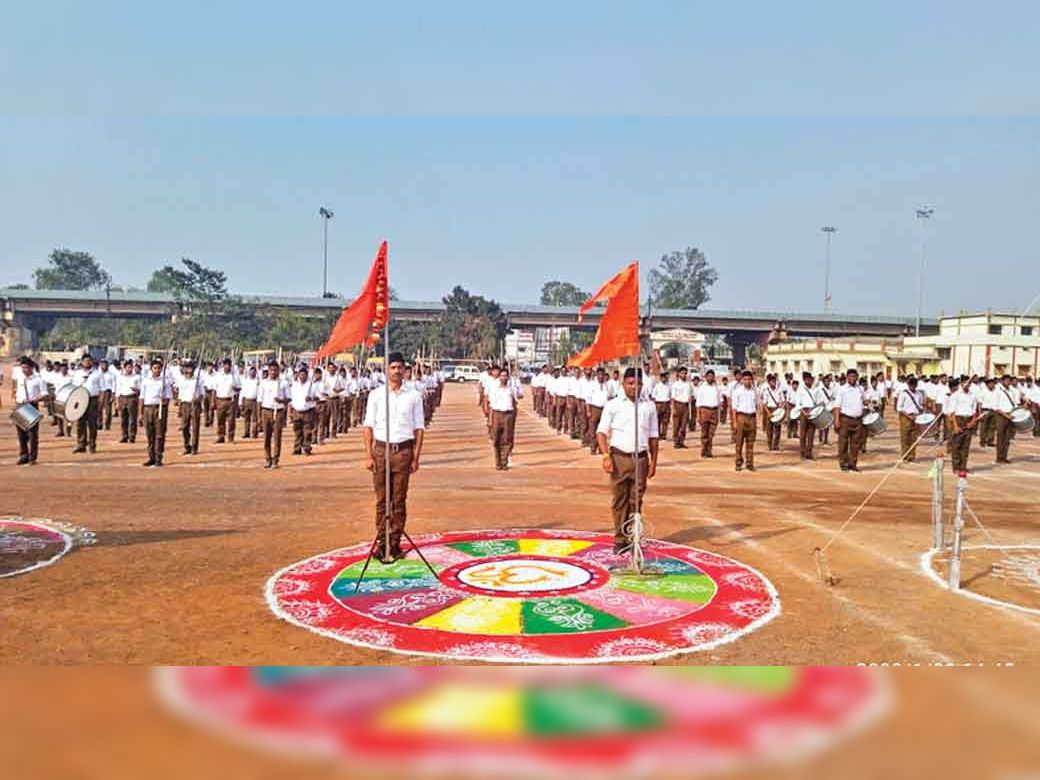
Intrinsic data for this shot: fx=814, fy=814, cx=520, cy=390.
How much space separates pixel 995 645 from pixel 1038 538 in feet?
17.0

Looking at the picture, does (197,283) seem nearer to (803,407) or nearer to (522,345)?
(803,407)

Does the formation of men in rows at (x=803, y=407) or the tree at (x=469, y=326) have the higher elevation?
the tree at (x=469, y=326)

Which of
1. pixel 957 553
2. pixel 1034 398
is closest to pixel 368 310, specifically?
pixel 957 553

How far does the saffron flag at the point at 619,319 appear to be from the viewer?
8.58 m

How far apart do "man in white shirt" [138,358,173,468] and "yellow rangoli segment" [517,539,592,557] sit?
951 cm

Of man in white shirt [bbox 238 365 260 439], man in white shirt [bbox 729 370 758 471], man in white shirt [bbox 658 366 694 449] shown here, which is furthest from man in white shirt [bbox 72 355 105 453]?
man in white shirt [bbox 658 366 694 449]

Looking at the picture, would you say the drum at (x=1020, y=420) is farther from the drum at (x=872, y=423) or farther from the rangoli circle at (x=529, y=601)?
the rangoli circle at (x=529, y=601)

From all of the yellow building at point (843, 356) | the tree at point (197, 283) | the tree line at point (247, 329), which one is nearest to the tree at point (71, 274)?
the tree line at point (247, 329)

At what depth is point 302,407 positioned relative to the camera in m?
17.7

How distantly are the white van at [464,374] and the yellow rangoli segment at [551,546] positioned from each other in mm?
62359

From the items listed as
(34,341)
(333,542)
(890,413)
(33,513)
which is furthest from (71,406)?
(34,341)

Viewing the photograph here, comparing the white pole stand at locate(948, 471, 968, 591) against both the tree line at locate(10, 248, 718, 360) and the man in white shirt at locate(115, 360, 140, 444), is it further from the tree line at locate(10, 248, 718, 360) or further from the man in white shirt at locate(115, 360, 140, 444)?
the tree line at locate(10, 248, 718, 360)

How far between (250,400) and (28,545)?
12.6 m

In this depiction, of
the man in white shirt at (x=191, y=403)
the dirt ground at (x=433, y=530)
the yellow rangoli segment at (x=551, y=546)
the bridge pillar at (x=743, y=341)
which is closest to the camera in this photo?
the dirt ground at (x=433, y=530)
